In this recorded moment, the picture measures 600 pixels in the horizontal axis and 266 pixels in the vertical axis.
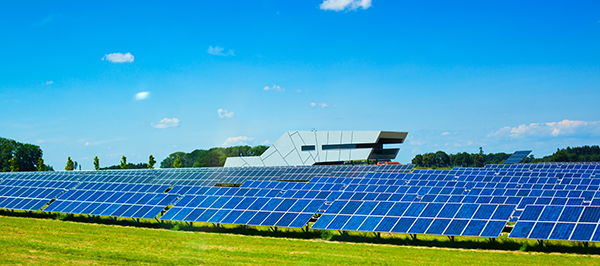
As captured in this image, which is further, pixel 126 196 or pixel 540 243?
pixel 126 196

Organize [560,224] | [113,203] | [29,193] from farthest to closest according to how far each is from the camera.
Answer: [29,193], [113,203], [560,224]

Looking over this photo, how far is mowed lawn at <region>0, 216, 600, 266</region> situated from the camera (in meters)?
14.8

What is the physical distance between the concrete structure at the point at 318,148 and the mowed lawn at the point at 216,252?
62.8 metres

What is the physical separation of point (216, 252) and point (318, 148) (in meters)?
67.2

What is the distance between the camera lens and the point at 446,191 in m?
29.3

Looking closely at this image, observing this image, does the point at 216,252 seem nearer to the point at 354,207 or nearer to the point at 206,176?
the point at 354,207

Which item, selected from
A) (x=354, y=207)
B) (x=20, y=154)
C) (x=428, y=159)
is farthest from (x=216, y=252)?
(x=428, y=159)

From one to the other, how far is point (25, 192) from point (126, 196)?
9.55 meters

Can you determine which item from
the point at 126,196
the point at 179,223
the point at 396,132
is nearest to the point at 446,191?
the point at 179,223

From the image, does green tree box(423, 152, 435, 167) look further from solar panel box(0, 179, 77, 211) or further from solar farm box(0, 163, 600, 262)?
solar panel box(0, 179, 77, 211)

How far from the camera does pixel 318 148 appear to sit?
8319cm

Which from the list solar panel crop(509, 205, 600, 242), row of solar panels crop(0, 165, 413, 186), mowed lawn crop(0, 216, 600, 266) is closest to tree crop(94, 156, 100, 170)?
row of solar panels crop(0, 165, 413, 186)

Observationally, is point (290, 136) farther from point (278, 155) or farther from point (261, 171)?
point (261, 171)

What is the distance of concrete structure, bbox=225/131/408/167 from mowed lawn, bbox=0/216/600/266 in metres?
62.8
